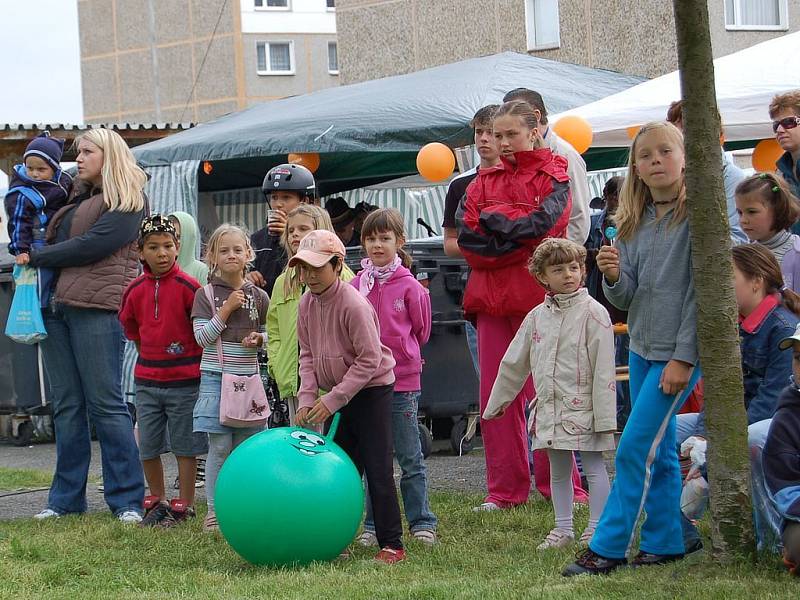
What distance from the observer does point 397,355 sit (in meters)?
6.39

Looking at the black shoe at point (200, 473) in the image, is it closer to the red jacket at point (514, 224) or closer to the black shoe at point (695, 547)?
the red jacket at point (514, 224)

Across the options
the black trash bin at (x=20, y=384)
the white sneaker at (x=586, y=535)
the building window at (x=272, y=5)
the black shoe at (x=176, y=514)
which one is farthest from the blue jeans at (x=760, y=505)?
the building window at (x=272, y=5)

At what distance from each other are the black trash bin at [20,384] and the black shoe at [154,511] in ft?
18.8

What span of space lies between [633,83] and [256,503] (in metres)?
9.66

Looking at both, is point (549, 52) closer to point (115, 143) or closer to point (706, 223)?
point (115, 143)

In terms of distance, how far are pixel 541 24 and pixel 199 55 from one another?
37.9m

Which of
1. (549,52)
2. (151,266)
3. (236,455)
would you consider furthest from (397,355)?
(549,52)

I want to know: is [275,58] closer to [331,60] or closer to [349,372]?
[331,60]

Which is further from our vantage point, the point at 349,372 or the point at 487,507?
the point at 487,507

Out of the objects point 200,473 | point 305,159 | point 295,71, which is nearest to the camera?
point 200,473

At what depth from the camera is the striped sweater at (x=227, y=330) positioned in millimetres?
6852

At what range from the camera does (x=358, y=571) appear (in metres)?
5.43

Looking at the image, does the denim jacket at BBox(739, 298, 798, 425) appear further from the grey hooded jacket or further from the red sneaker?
the red sneaker

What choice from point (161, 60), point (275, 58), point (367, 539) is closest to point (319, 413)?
point (367, 539)
